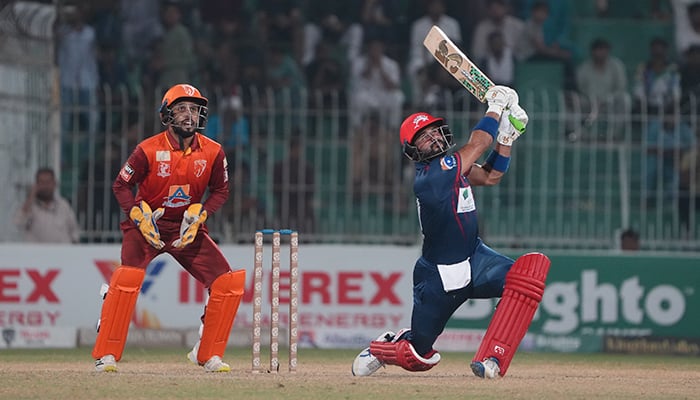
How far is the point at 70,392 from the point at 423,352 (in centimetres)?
293

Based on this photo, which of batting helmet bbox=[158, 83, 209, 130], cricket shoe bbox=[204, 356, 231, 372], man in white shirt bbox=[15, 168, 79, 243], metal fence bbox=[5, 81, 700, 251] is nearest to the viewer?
batting helmet bbox=[158, 83, 209, 130]

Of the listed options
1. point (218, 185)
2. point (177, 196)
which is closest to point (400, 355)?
point (218, 185)

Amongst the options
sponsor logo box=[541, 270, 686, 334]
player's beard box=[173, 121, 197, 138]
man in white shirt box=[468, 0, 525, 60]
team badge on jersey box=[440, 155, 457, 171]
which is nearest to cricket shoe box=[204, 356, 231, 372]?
player's beard box=[173, 121, 197, 138]

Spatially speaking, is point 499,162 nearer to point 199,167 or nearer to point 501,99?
point 501,99

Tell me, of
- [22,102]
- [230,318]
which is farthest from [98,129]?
[230,318]

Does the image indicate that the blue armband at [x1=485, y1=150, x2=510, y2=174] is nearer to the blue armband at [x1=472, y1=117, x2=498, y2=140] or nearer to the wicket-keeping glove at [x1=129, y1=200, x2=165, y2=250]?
the blue armband at [x1=472, y1=117, x2=498, y2=140]

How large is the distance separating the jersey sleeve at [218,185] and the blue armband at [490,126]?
6.73ft

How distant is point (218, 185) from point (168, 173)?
1.71 feet

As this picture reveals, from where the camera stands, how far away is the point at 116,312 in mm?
11266

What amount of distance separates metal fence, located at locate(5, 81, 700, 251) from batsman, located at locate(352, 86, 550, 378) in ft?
17.5

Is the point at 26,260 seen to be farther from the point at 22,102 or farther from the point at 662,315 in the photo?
the point at 662,315

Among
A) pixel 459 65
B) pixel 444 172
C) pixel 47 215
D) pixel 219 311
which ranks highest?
pixel 459 65

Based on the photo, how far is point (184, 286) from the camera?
15953mm

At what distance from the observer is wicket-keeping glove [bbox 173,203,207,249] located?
11.3m
